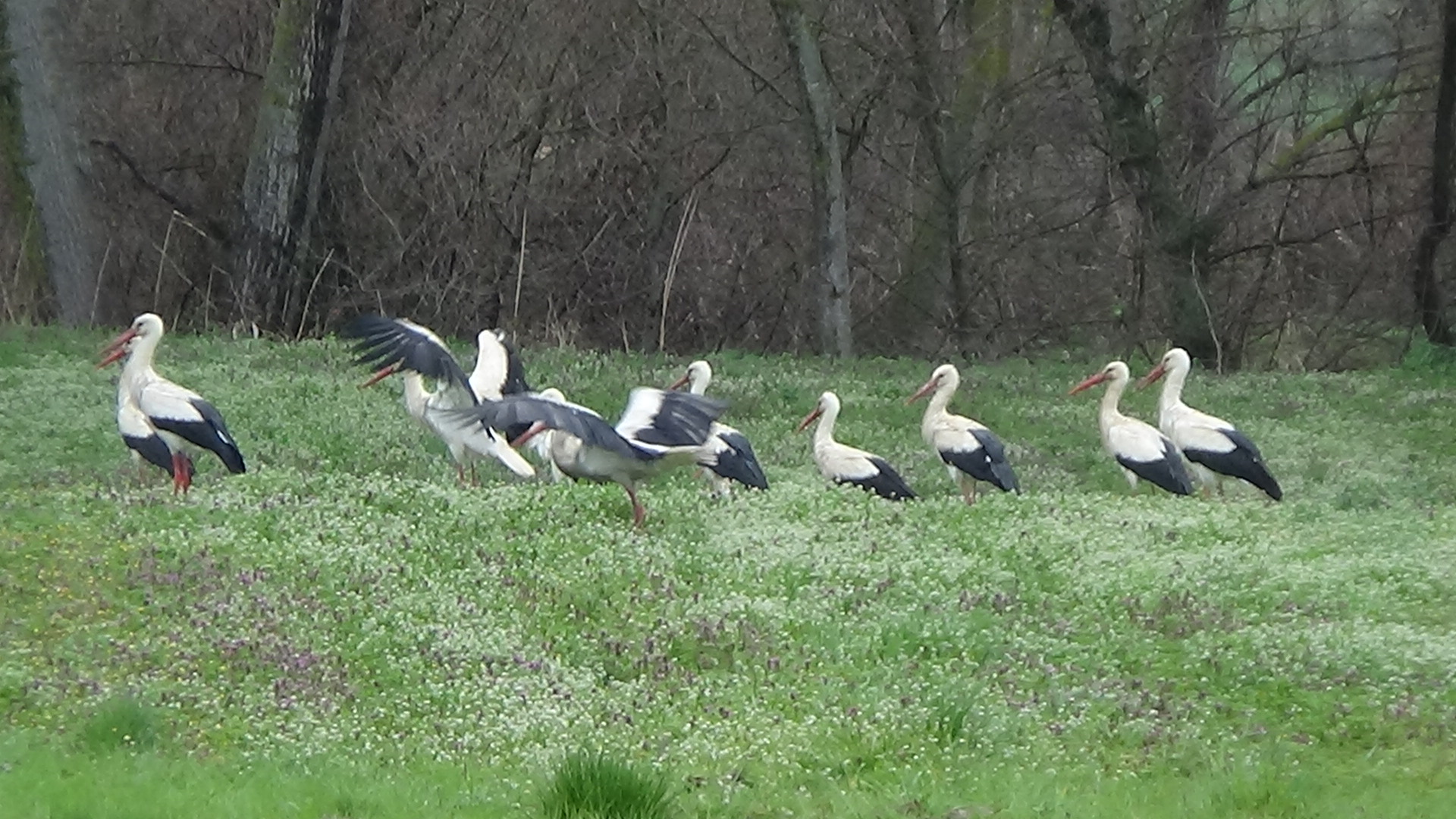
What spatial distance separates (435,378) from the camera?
50.4 feet

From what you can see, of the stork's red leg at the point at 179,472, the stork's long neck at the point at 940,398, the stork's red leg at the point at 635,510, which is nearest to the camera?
the stork's red leg at the point at 635,510

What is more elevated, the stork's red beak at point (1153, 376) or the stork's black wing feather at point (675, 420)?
the stork's red beak at point (1153, 376)

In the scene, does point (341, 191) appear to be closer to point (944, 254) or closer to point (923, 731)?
point (944, 254)

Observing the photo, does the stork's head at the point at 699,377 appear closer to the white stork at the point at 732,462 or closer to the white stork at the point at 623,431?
the white stork at the point at 732,462

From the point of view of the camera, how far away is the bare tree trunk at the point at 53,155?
1067 inches

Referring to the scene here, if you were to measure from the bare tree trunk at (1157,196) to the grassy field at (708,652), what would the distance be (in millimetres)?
12022

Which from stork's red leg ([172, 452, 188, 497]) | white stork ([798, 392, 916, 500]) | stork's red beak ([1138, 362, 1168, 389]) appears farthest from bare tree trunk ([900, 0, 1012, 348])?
stork's red leg ([172, 452, 188, 497])

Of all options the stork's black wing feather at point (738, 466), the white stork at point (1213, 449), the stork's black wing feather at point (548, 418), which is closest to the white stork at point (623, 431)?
the stork's black wing feather at point (548, 418)

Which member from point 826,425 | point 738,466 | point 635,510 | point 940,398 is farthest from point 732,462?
point 940,398

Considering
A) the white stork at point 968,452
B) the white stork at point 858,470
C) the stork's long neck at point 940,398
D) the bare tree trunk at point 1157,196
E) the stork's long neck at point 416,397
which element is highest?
the bare tree trunk at point 1157,196

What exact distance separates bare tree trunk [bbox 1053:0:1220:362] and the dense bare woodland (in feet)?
2.45

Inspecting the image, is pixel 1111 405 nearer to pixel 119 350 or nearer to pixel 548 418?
pixel 548 418

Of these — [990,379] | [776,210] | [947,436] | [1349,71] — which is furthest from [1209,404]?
[776,210]

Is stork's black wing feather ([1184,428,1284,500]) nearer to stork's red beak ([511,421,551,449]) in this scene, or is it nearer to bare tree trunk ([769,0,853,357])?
stork's red beak ([511,421,551,449])
